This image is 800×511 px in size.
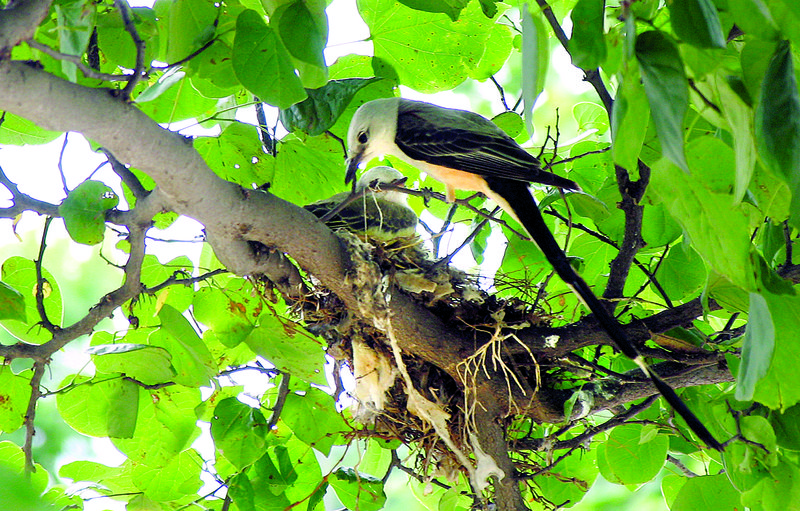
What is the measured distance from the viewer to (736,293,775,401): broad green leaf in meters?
0.67

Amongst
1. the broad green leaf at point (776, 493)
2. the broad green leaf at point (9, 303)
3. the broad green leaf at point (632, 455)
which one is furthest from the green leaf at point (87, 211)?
the broad green leaf at point (632, 455)

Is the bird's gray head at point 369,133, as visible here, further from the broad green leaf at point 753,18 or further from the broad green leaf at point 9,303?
the broad green leaf at point 753,18

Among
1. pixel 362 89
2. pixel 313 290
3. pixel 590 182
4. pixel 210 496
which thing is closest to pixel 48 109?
pixel 362 89

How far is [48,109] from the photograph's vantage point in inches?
45.3

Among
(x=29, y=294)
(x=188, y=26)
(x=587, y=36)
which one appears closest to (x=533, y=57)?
(x=587, y=36)

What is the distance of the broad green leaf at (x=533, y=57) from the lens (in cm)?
75

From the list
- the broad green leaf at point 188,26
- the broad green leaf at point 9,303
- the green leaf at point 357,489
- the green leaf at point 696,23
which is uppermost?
the green leaf at point 696,23

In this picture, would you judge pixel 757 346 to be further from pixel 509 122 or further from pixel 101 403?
pixel 101 403

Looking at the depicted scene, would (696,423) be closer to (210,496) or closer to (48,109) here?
(48,109)

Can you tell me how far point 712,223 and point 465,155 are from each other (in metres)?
1.77

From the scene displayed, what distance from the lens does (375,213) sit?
285cm

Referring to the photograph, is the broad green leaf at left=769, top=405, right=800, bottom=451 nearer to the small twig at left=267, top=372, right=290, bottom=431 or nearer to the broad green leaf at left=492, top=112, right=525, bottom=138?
the broad green leaf at left=492, top=112, right=525, bottom=138

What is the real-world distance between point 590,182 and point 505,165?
1.17 feet

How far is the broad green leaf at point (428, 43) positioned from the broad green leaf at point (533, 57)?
1.38 m
